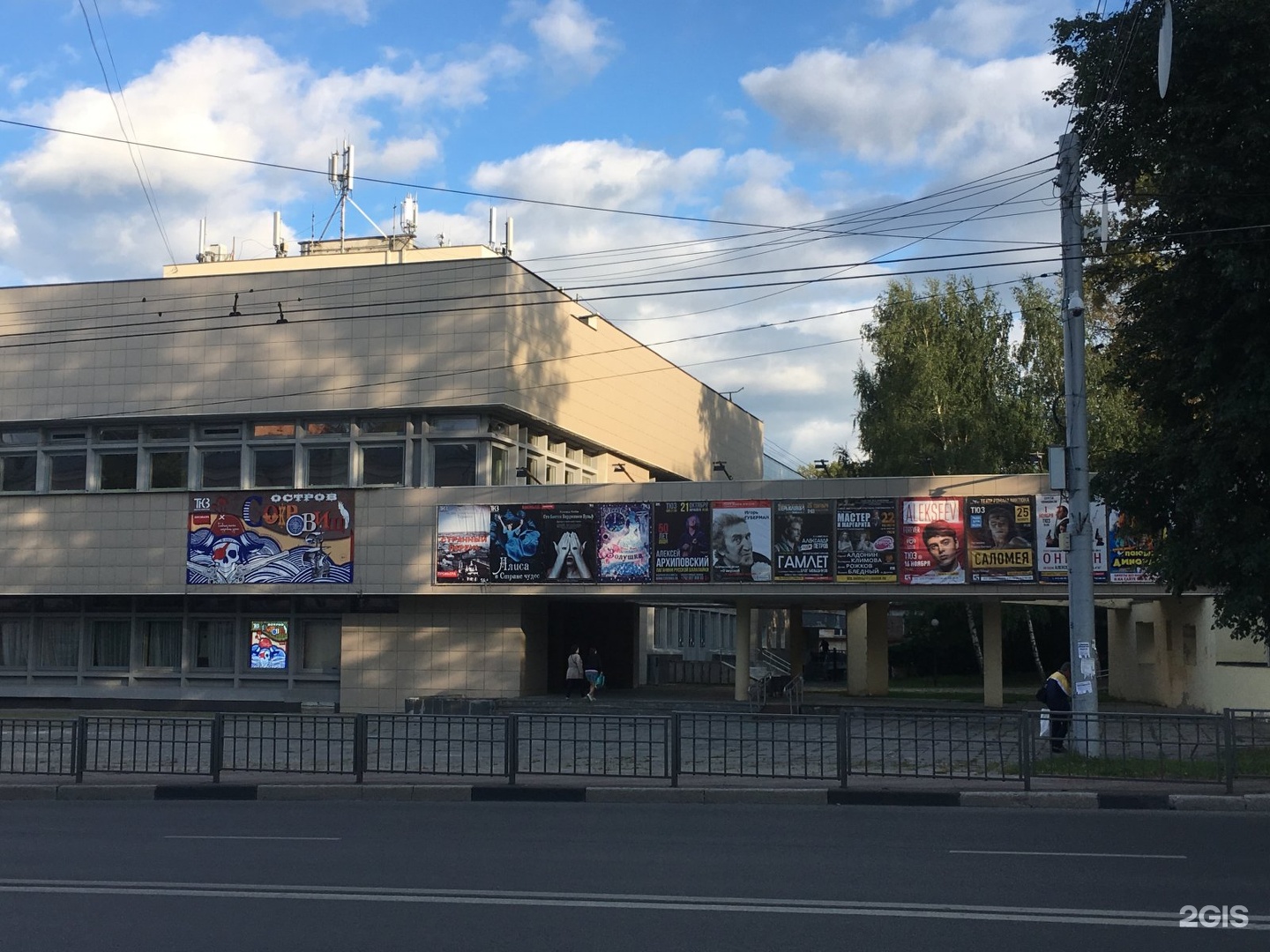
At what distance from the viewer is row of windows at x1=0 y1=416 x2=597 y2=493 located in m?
34.1

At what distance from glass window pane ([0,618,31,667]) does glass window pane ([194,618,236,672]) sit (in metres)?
5.21

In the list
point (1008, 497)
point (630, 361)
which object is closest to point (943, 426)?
point (630, 361)

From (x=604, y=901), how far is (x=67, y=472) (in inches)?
1246

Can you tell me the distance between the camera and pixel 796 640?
124 ft

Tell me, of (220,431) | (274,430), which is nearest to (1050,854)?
(274,430)

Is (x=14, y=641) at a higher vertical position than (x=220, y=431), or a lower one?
lower

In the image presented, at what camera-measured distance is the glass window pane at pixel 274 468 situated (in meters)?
34.9

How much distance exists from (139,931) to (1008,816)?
9685 millimetres

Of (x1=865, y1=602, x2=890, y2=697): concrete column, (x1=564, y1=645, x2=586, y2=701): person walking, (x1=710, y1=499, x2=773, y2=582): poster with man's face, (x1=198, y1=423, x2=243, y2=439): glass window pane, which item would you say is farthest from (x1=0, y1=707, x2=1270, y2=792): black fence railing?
(x1=865, y1=602, x2=890, y2=697): concrete column

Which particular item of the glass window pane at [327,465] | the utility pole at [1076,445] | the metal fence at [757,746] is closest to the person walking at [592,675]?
the glass window pane at [327,465]

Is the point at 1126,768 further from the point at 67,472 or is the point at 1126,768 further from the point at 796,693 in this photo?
the point at 67,472

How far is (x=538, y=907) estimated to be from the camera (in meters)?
9.01

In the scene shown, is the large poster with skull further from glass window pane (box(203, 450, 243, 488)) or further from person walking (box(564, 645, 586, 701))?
person walking (box(564, 645, 586, 701))

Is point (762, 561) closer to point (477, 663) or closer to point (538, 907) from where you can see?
point (477, 663)
